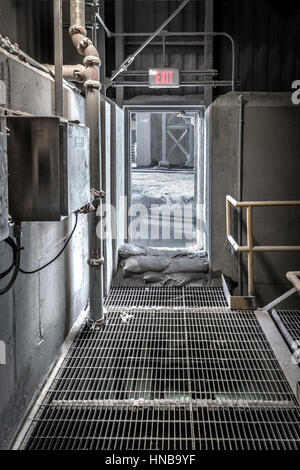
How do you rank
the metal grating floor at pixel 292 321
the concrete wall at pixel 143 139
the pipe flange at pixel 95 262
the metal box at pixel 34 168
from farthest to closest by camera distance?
the concrete wall at pixel 143 139
the metal grating floor at pixel 292 321
the pipe flange at pixel 95 262
the metal box at pixel 34 168

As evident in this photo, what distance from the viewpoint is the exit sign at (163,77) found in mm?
7949

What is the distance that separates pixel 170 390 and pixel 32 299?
1381mm

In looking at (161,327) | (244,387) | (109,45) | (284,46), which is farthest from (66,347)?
(284,46)

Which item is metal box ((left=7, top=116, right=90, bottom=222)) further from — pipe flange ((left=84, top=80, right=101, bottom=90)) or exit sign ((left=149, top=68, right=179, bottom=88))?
exit sign ((left=149, top=68, right=179, bottom=88))

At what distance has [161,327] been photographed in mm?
5996

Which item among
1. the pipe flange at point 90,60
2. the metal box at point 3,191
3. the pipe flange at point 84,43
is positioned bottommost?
the metal box at point 3,191

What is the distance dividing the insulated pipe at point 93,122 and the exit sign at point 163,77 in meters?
2.50

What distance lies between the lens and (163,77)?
7.98 metres

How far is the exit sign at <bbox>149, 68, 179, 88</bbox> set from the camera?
7.95m

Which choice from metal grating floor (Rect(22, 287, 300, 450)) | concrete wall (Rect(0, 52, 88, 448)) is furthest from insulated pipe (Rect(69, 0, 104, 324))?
metal grating floor (Rect(22, 287, 300, 450))

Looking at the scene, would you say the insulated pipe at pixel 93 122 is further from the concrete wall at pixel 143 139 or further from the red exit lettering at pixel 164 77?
the concrete wall at pixel 143 139

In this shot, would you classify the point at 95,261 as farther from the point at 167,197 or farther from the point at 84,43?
the point at 167,197

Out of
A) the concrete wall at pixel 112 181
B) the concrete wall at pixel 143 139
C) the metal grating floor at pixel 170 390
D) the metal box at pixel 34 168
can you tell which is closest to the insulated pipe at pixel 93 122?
the metal grating floor at pixel 170 390

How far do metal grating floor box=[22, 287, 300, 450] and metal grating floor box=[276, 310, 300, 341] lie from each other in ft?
1.60
